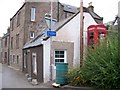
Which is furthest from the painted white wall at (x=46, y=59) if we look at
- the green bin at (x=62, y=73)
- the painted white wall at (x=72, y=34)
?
the green bin at (x=62, y=73)

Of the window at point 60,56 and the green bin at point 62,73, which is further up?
the window at point 60,56

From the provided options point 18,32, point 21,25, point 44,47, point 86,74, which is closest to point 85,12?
point 44,47

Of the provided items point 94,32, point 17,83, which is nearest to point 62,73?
point 17,83

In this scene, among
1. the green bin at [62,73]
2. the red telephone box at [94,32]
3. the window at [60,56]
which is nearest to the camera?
the green bin at [62,73]

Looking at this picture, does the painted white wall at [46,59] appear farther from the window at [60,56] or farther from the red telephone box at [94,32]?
the red telephone box at [94,32]

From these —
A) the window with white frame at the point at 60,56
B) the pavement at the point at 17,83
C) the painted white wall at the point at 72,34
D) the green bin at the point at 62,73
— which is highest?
the painted white wall at the point at 72,34

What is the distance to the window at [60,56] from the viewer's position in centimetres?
1727

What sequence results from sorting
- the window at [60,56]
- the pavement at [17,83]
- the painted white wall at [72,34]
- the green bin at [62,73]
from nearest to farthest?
the green bin at [62,73] < the pavement at [17,83] < the window at [60,56] < the painted white wall at [72,34]

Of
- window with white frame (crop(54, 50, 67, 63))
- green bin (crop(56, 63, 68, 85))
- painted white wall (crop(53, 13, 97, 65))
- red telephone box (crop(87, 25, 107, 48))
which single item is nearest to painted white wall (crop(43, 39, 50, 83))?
window with white frame (crop(54, 50, 67, 63))

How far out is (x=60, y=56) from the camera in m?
17.5

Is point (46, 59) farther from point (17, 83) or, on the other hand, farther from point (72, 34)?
point (72, 34)

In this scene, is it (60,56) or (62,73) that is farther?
(60,56)

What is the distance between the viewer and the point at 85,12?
62.3 feet

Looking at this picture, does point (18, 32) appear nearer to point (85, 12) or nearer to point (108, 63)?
point (85, 12)
